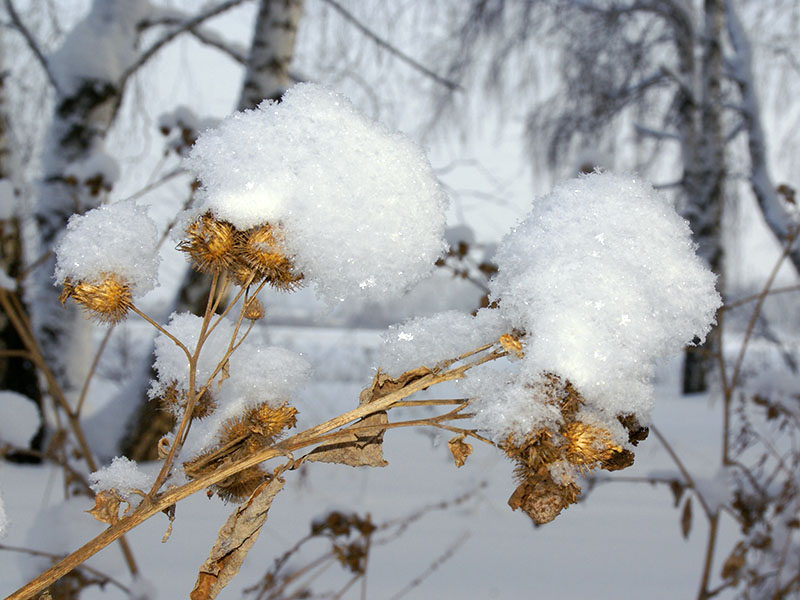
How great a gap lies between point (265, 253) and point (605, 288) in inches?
8.6

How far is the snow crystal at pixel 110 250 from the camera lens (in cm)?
48

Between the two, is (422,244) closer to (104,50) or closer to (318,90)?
(318,90)

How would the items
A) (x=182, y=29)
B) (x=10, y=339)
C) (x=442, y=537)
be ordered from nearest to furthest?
(x=442, y=537), (x=10, y=339), (x=182, y=29)

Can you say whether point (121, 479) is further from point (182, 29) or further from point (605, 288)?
point (182, 29)

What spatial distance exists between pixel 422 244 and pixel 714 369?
7.27 m

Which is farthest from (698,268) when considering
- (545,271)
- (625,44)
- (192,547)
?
(625,44)

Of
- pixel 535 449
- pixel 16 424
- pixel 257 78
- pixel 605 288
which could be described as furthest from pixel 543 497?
pixel 257 78

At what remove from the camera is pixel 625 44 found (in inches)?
251

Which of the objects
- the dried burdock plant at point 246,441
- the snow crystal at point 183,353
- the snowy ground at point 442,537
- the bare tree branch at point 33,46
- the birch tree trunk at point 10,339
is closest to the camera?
the dried burdock plant at point 246,441

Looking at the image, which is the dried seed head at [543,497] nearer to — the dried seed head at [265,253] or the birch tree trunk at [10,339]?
the dried seed head at [265,253]

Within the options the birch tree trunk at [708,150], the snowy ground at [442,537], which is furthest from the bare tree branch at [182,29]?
the birch tree trunk at [708,150]

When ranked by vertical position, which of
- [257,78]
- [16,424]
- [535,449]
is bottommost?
[16,424]

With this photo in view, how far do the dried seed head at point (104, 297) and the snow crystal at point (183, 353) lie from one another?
0.08 meters

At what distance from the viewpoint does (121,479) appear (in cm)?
49
